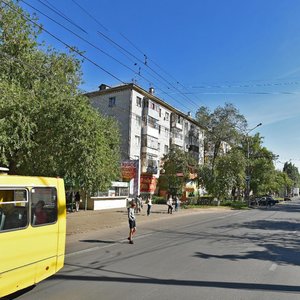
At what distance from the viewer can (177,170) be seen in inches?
2020

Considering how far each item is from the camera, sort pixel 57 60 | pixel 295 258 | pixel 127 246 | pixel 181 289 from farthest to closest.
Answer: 1. pixel 57 60
2. pixel 127 246
3. pixel 295 258
4. pixel 181 289

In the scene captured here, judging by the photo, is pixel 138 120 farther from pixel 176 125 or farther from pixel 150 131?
pixel 176 125

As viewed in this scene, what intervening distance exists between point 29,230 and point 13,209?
559mm

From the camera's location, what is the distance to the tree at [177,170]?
2014 inches

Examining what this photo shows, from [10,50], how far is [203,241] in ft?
42.0

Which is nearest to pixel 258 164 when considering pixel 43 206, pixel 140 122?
pixel 140 122

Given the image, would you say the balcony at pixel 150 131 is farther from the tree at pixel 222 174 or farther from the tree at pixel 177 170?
the tree at pixel 222 174

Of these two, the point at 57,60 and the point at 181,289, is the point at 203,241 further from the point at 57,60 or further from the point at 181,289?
the point at 57,60

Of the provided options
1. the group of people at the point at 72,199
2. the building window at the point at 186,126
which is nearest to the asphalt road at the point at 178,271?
the group of people at the point at 72,199

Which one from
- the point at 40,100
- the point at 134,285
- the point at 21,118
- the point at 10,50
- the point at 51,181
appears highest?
the point at 10,50

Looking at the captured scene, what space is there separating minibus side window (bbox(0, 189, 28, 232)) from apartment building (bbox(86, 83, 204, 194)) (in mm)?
42731

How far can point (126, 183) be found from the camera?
40.1 m

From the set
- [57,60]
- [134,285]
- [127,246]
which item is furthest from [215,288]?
[57,60]

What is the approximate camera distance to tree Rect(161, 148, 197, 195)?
51.2 meters
